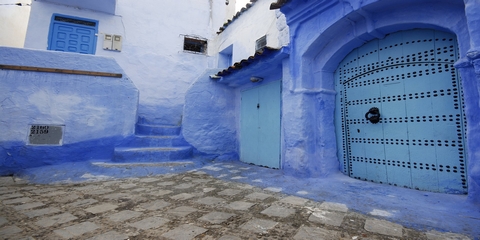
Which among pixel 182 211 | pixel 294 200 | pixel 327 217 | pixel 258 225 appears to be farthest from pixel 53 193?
pixel 327 217

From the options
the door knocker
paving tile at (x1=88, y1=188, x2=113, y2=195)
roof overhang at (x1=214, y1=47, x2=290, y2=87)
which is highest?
roof overhang at (x1=214, y1=47, x2=290, y2=87)

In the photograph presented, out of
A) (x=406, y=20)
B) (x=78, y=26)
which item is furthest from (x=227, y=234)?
(x=78, y=26)

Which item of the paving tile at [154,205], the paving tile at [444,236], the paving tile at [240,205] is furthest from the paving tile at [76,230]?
the paving tile at [444,236]

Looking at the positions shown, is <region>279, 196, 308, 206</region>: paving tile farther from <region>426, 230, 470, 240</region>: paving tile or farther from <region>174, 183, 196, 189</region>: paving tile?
<region>174, 183, 196, 189</region>: paving tile

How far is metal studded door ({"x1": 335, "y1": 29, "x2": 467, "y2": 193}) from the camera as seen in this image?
116 inches

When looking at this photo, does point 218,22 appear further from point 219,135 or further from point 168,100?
point 219,135

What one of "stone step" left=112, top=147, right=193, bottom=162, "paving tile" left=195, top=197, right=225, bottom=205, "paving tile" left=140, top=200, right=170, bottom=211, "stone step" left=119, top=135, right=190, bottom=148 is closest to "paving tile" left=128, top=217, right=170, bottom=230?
"paving tile" left=140, top=200, right=170, bottom=211

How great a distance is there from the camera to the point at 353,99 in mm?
4105

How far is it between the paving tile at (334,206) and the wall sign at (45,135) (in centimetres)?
600

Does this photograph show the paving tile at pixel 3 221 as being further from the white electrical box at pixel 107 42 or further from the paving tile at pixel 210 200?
the white electrical box at pixel 107 42

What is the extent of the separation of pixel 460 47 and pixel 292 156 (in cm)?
290

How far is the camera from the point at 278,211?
2.43 m

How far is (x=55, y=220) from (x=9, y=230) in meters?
0.33

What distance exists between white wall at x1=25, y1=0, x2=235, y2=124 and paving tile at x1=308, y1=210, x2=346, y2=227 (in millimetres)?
7188
